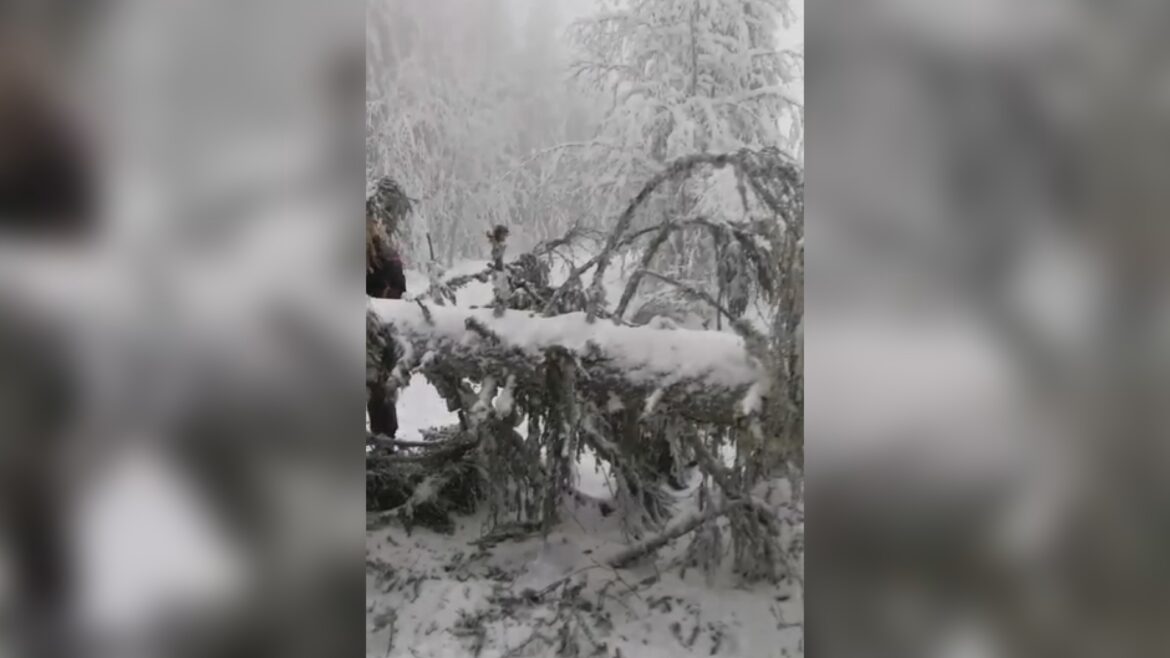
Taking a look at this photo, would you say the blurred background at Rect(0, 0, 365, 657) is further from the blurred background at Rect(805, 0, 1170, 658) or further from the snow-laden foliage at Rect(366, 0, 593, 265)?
the blurred background at Rect(805, 0, 1170, 658)

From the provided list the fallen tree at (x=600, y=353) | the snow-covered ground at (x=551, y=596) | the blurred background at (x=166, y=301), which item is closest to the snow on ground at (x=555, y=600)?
the snow-covered ground at (x=551, y=596)

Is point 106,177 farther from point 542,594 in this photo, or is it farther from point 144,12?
point 542,594

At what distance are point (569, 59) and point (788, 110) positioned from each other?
0.35 meters

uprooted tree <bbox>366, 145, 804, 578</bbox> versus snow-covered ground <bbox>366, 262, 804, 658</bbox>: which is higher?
uprooted tree <bbox>366, 145, 804, 578</bbox>

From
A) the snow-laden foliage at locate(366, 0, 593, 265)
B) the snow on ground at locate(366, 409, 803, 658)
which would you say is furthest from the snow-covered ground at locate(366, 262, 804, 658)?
the snow-laden foliage at locate(366, 0, 593, 265)

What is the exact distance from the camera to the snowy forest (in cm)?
134

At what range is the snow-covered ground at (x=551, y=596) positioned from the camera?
1360 millimetres

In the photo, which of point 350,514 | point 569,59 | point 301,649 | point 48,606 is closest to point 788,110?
point 569,59

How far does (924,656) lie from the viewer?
1395mm

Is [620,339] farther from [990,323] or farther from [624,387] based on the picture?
[990,323]

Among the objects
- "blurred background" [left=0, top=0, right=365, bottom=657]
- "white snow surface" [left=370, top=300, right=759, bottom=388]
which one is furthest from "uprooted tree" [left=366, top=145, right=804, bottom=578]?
"blurred background" [left=0, top=0, right=365, bottom=657]

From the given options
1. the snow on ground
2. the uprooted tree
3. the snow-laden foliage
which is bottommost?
the snow on ground

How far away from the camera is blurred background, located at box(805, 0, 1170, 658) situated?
4.32 ft

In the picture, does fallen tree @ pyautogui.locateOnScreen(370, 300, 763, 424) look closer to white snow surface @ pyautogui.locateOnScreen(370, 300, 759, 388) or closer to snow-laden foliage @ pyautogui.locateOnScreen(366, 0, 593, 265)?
white snow surface @ pyautogui.locateOnScreen(370, 300, 759, 388)
